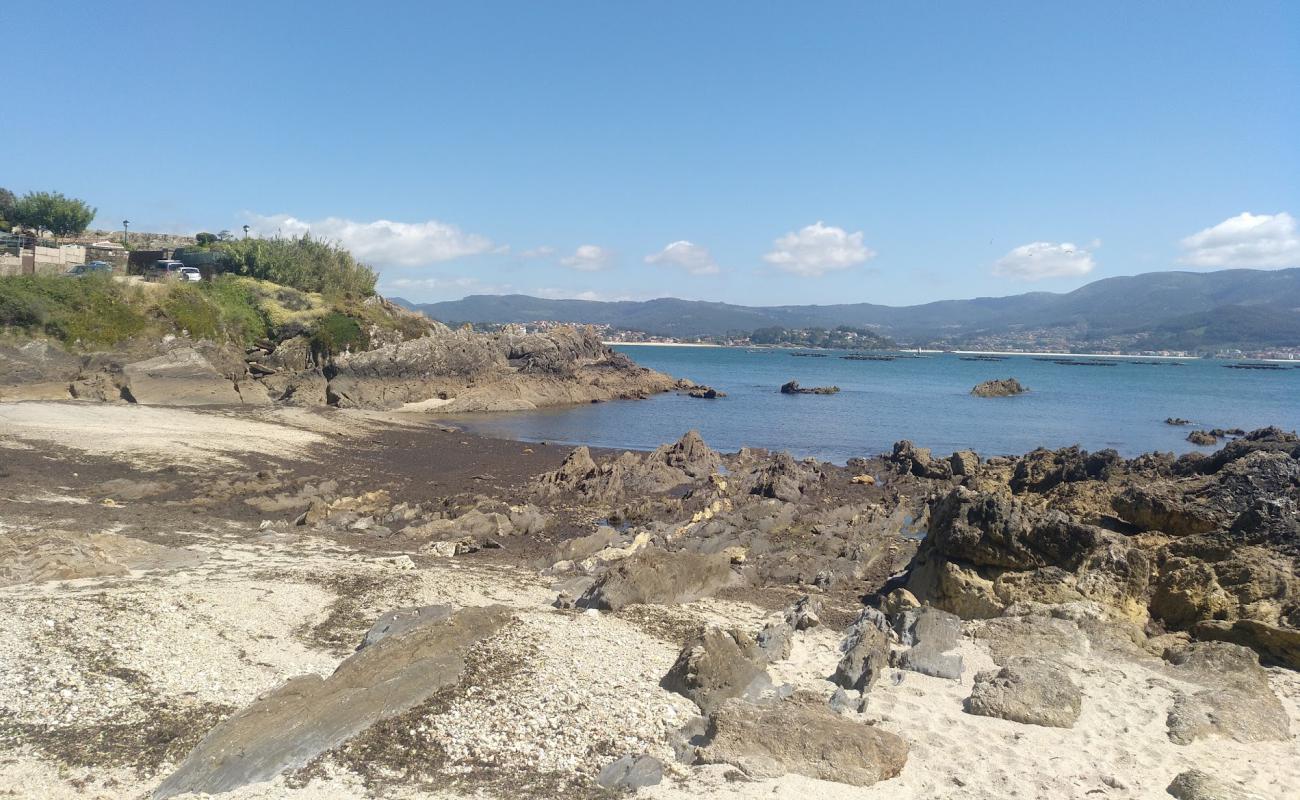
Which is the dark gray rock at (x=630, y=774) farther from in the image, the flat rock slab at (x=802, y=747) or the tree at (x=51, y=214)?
the tree at (x=51, y=214)

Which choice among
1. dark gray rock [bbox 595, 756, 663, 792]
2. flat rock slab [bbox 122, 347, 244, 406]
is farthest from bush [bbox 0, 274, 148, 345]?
dark gray rock [bbox 595, 756, 663, 792]

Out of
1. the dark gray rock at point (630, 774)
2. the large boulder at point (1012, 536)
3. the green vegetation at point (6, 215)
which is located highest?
the green vegetation at point (6, 215)

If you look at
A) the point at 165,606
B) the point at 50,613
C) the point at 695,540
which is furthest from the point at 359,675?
the point at 695,540

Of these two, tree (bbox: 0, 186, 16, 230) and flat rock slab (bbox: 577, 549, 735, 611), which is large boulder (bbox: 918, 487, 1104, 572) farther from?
tree (bbox: 0, 186, 16, 230)

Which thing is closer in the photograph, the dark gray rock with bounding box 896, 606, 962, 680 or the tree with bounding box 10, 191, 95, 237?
the dark gray rock with bounding box 896, 606, 962, 680

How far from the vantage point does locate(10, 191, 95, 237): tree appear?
2303 inches

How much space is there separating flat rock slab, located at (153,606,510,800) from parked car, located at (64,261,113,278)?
4408 centimetres

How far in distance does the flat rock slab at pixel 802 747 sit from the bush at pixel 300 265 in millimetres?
54421

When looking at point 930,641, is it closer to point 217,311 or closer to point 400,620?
point 400,620

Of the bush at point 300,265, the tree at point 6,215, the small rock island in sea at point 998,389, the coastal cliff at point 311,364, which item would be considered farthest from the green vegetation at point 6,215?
the small rock island in sea at point 998,389

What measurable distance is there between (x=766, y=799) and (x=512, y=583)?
324 inches

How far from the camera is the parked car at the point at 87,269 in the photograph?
4281cm

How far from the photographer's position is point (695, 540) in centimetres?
1828

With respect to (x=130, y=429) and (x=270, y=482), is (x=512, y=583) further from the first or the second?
(x=130, y=429)
